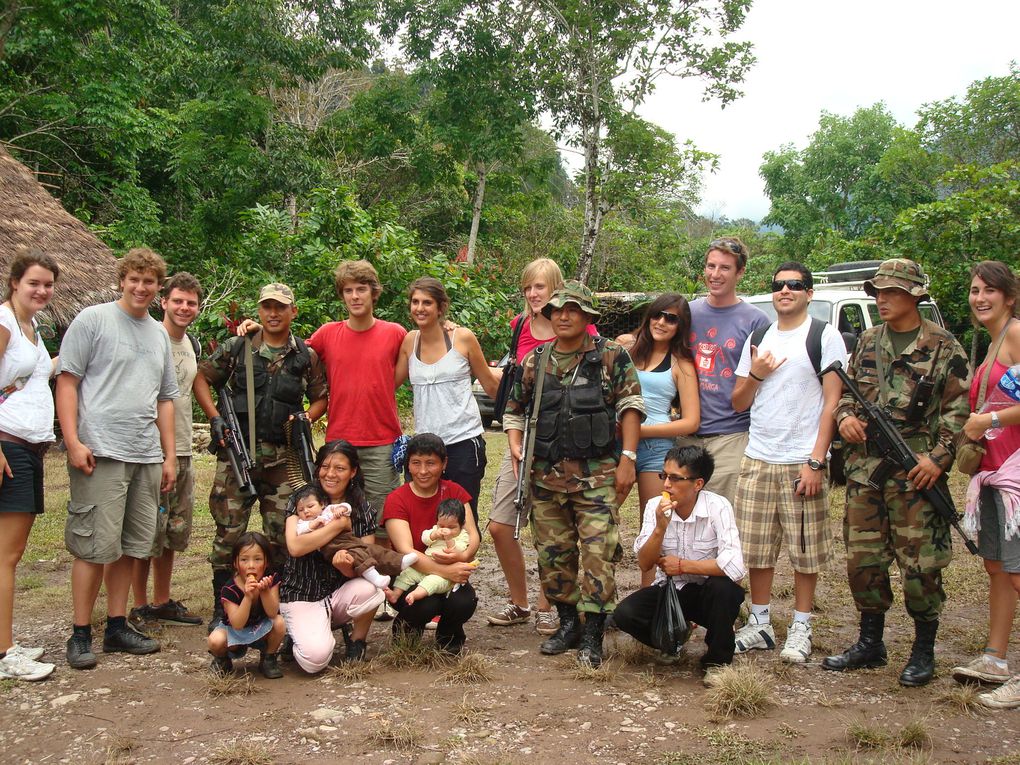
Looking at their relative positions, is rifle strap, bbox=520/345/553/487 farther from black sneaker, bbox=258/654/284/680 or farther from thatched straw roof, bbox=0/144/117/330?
thatched straw roof, bbox=0/144/117/330

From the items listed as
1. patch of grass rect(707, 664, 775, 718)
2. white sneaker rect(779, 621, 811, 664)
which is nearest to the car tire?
white sneaker rect(779, 621, 811, 664)

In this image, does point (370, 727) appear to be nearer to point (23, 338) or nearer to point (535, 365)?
point (535, 365)

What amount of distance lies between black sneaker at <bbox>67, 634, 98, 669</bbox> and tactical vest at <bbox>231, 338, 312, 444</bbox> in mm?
1262

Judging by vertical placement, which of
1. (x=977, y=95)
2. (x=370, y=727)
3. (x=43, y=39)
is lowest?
(x=370, y=727)

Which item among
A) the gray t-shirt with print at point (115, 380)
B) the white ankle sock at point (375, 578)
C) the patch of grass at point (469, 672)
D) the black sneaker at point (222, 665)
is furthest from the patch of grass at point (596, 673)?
the gray t-shirt with print at point (115, 380)

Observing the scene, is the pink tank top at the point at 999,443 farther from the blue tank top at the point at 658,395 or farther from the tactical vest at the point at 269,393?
the tactical vest at the point at 269,393

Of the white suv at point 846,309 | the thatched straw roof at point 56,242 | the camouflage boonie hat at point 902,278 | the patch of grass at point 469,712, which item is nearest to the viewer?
the patch of grass at point 469,712

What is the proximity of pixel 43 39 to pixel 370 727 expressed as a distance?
48.2ft

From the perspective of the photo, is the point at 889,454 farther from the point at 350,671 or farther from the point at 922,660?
the point at 350,671

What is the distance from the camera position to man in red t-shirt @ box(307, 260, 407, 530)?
4789mm

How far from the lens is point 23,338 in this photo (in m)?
4.08

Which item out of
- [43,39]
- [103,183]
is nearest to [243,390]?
[43,39]

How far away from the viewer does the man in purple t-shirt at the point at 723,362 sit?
4.66 meters

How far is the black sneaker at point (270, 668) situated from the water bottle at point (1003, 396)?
3.42 m
